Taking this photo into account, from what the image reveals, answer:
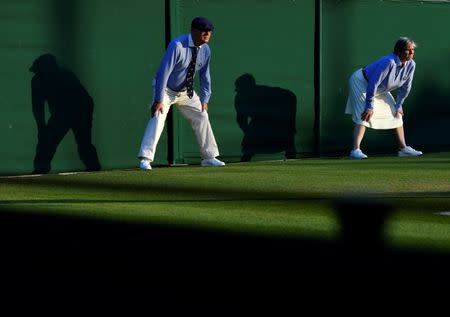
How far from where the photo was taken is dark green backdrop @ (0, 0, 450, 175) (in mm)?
14508

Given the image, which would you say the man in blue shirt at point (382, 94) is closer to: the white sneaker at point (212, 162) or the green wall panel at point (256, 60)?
the green wall panel at point (256, 60)

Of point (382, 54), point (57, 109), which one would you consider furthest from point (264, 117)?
point (57, 109)

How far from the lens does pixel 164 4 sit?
1567 cm

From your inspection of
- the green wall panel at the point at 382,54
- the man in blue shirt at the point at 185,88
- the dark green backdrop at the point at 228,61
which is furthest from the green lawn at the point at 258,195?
the green wall panel at the point at 382,54

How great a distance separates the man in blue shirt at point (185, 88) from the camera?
14539mm

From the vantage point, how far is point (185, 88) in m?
15.0

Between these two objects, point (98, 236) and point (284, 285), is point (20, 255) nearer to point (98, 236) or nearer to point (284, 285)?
point (98, 236)

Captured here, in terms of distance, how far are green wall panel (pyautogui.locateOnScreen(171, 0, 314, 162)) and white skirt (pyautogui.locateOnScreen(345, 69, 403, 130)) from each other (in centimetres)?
62

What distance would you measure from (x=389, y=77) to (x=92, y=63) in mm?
4376

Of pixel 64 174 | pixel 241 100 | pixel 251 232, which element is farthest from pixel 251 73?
pixel 251 232

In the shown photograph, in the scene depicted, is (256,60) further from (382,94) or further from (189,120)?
(382,94)

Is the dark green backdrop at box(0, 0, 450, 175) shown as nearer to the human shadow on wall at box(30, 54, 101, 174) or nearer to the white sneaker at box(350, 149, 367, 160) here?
the human shadow on wall at box(30, 54, 101, 174)

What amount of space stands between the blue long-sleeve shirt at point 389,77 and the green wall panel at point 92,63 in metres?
3.08

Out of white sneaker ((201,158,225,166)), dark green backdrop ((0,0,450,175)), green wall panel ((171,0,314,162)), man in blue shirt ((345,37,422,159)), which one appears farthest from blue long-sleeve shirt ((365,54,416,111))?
white sneaker ((201,158,225,166))
